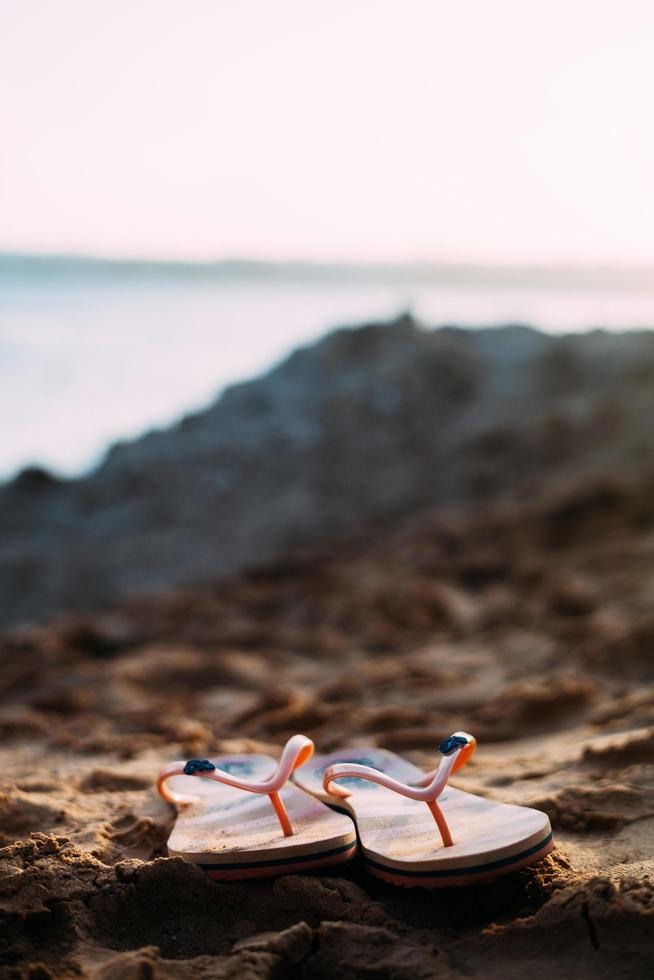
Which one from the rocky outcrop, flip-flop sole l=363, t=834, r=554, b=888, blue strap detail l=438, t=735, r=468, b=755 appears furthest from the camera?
the rocky outcrop

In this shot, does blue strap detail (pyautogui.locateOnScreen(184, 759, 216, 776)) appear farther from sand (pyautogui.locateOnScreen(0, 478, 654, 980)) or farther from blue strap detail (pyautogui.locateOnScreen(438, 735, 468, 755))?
blue strap detail (pyautogui.locateOnScreen(438, 735, 468, 755))

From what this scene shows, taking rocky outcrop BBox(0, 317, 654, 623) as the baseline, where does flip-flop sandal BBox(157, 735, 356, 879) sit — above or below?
below

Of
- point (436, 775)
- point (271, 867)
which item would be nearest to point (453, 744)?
point (436, 775)

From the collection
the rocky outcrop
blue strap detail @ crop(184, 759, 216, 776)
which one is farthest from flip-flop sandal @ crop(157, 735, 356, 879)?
the rocky outcrop

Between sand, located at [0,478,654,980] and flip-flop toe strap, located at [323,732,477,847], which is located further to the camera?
flip-flop toe strap, located at [323,732,477,847]

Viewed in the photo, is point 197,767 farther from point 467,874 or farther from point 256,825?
point 467,874

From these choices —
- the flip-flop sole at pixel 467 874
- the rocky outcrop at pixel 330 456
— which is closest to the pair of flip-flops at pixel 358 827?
the flip-flop sole at pixel 467 874

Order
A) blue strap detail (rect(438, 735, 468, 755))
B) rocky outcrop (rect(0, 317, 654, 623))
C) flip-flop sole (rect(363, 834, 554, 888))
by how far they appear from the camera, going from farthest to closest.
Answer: rocky outcrop (rect(0, 317, 654, 623)) → blue strap detail (rect(438, 735, 468, 755)) → flip-flop sole (rect(363, 834, 554, 888))

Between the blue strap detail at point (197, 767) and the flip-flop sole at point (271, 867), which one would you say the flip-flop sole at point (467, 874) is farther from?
the blue strap detail at point (197, 767)

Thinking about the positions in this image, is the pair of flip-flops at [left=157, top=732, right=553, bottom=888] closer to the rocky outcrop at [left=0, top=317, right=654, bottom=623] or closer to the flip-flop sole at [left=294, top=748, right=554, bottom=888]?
the flip-flop sole at [left=294, top=748, right=554, bottom=888]

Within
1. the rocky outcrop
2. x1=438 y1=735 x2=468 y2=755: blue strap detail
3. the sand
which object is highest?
the rocky outcrop
